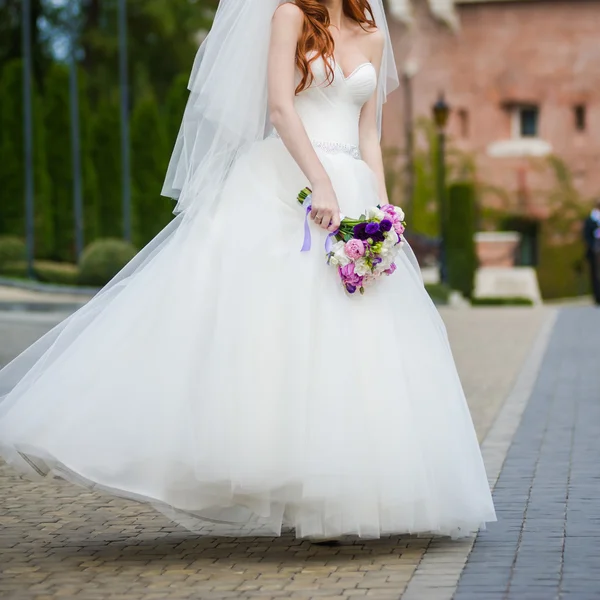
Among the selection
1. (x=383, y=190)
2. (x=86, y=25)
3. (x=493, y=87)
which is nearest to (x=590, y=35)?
(x=493, y=87)

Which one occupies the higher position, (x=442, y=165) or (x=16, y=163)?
(x=16, y=163)

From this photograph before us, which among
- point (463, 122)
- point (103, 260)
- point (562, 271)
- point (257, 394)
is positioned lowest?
point (562, 271)

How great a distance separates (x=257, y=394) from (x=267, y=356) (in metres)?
0.13

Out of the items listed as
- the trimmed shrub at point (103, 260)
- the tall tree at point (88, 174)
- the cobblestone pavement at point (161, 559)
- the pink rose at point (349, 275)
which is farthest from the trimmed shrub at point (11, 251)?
the pink rose at point (349, 275)

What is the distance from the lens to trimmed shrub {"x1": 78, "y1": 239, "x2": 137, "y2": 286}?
73.8 ft

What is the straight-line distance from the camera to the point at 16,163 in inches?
1137

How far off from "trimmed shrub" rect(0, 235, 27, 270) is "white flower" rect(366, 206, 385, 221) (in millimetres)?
22846

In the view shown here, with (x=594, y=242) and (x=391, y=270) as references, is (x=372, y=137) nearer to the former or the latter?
(x=391, y=270)

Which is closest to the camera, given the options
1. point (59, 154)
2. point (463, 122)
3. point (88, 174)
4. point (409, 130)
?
point (59, 154)

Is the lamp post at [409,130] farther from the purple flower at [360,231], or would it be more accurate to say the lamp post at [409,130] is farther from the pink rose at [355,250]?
the pink rose at [355,250]

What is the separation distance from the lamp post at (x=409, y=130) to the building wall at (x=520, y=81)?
0.50m

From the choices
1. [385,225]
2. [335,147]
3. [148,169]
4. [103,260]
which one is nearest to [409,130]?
[148,169]

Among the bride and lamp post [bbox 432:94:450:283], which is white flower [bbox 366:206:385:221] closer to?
the bride

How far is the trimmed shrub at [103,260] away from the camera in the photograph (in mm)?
22500
